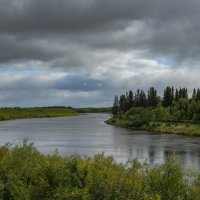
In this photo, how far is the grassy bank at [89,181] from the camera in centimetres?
2034

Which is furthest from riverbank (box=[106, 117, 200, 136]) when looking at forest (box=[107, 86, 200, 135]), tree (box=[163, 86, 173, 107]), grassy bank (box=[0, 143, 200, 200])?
grassy bank (box=[0, 143, 200, 200])

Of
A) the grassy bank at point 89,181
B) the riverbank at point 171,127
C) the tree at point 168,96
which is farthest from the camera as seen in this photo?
the tree at point 168,96

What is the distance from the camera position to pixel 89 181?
70.8 ft

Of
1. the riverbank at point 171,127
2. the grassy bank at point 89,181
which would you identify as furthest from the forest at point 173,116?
the grassy bank at point 89,181

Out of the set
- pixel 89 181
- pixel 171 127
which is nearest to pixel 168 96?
pixel 171 127

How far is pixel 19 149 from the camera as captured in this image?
→ 2570cm

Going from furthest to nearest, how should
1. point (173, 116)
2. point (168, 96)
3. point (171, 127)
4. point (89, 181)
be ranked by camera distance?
1. point (168, 96)
2. point (173, 116)
3. point (171, 127)
4. point (89, 181)

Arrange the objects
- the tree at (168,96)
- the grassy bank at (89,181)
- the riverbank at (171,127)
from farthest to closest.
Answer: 1. the tree at (168,96)
2. the riverbank at (171,127)
3. the grassy bank at (89,181)

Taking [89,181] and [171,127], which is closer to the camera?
[89,181]

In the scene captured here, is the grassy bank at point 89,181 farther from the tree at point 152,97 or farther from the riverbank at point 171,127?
the tree at point 152,97

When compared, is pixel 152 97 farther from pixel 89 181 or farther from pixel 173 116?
pixel 89 181

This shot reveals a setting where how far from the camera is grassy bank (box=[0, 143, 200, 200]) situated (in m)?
20.3

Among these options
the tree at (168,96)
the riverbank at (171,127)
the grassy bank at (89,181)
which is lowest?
the riverbank at (171,127)

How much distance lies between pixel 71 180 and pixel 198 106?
374 feet
